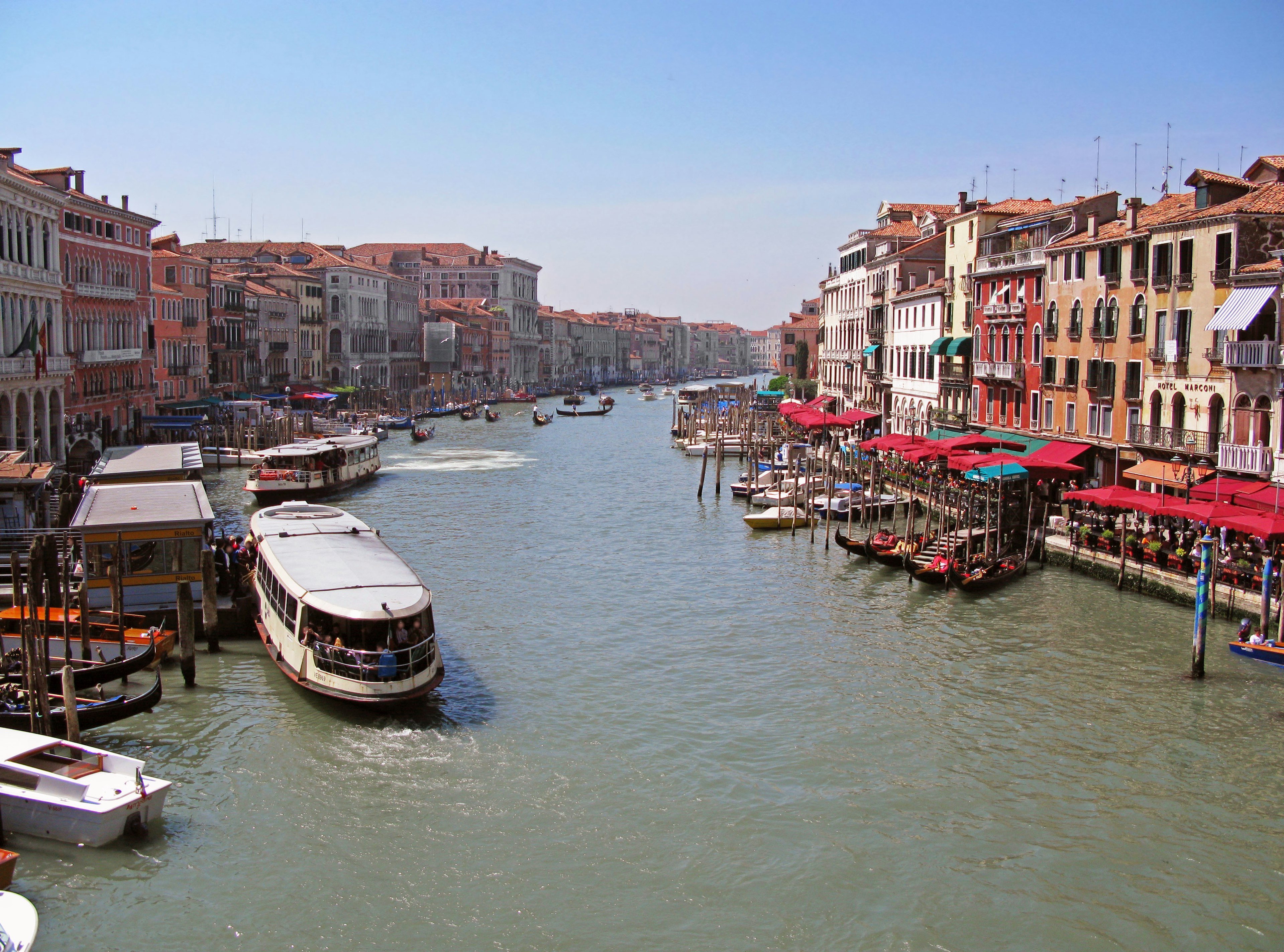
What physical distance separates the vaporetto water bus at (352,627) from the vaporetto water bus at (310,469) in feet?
48.6

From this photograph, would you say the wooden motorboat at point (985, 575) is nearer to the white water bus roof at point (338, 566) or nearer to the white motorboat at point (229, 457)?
the white water bus roof at point (338, 566)

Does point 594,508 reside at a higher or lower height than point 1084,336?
lower

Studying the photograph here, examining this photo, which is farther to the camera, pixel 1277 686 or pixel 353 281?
pixel 353 281

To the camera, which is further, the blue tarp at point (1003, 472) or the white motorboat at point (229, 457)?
the white motorboat at point (229, 457)

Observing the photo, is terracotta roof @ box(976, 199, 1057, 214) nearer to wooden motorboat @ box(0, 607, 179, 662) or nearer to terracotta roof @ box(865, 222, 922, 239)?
terracotta roof @ box(865, 222, 922, 239)

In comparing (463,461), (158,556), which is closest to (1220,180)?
(158,556)

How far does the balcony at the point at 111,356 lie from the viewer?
30.0 meters

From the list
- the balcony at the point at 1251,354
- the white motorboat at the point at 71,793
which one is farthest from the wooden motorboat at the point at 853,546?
the white motorboat at the point at 71,793

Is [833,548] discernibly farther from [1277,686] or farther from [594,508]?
[1277,686]

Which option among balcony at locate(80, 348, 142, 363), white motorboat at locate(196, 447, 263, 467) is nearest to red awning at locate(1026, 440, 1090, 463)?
white motorboat at locate(196, 447, 263, 467)

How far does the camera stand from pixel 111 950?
7699 mm

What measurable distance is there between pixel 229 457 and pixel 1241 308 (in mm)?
28597

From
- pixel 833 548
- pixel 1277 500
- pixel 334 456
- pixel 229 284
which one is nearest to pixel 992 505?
pixel 833 548

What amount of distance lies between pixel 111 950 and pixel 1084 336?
2151 centimetres
